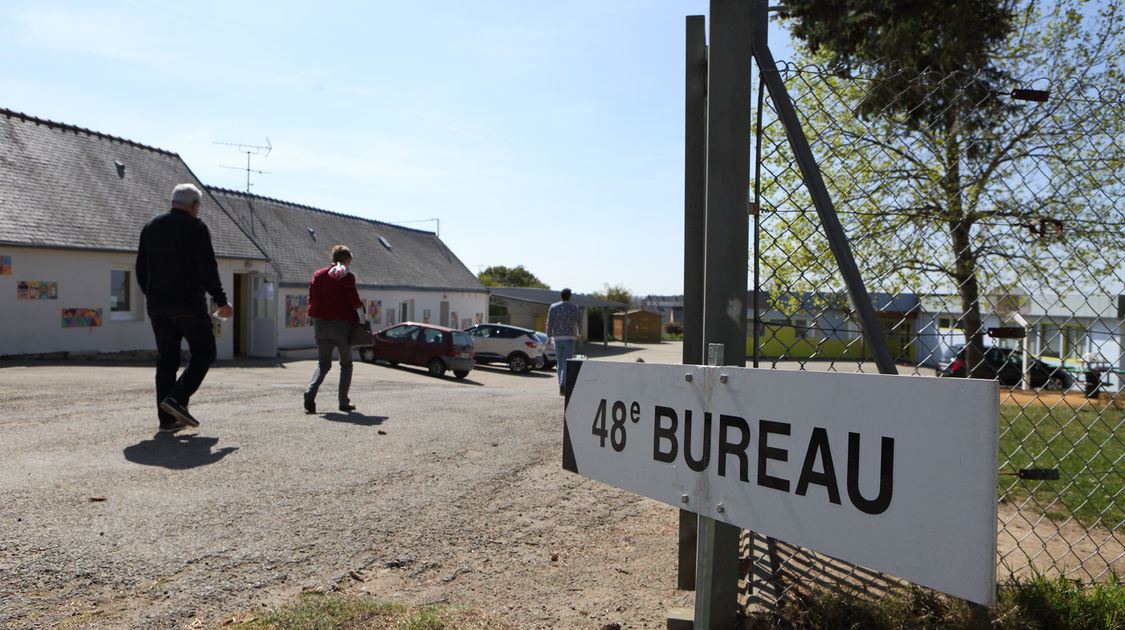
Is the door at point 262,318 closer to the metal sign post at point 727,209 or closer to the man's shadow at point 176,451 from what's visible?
the man's shadow at point 176,451

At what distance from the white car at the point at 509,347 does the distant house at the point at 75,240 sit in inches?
371

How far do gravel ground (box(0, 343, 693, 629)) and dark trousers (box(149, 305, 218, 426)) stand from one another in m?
0.34

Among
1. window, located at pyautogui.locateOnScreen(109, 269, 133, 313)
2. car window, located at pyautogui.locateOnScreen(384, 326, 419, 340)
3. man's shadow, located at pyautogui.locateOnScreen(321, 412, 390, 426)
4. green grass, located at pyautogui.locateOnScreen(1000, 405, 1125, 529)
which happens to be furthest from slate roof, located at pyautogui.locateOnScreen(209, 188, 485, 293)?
green grass, located at pyautogui.locateOnScreen(1000, 405, 1125, 529)

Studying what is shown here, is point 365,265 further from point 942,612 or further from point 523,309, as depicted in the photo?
point 942,612

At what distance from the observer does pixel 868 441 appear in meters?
1.67

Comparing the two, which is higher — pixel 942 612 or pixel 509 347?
pixel 942 612

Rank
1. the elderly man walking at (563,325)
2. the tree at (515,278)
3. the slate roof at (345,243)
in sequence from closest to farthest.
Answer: the elderly man walking at (563,325), the slate roof at (345,243), the tree at (515,278)

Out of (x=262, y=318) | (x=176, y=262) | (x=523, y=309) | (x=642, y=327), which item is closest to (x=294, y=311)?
(x=262, y=318)

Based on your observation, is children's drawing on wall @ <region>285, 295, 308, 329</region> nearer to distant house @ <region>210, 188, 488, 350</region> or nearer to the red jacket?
distant house @ <region>210, 188, 488, 350</region>

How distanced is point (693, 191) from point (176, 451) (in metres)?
4.06

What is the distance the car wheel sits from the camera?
29.1 metres

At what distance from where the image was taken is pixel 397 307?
3616 centimetres

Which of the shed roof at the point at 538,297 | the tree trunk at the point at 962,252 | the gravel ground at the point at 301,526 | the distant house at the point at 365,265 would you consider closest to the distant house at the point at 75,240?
the distant house at the point at 365,265

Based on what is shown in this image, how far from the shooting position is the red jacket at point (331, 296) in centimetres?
777
